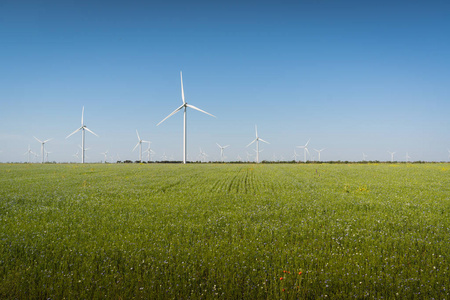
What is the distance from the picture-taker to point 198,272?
23.3ft

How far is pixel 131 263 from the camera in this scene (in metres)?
7.68

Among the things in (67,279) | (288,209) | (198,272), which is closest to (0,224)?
(67,279)

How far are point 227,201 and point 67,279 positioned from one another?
10733 millimetres

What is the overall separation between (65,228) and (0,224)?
3242mm

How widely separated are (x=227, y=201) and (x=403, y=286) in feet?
36.4

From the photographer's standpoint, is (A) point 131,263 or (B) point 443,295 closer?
(B) point 443,295

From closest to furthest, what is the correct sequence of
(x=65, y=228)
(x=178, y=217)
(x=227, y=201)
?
(x=65, y=228) < (x=178, y=217) < (x=227, y=201)

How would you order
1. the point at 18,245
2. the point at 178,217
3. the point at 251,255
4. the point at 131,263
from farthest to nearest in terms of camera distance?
the point at 178,217, the point at 18,245, the point at 251,255, the point at 131,263

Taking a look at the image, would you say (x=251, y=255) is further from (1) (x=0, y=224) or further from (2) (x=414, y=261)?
(1) (x=0, y=224)

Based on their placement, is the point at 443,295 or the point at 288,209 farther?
the point at 288,209

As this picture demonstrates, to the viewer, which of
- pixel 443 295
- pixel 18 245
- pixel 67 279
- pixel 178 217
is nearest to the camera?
pixel 443 295

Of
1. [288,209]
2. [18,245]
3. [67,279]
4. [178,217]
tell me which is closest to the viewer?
[67,279]

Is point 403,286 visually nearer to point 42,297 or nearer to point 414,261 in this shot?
point 414,261

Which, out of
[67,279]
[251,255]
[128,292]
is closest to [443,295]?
[251,255]
